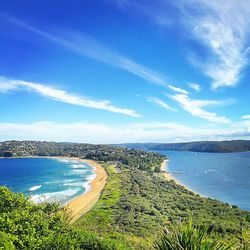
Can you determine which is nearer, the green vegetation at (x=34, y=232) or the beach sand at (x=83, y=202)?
the green vegetation at (x=34, y=232)

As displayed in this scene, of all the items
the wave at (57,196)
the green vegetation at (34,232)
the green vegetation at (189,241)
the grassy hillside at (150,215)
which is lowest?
the wave at (57,196)

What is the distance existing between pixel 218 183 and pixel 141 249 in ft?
236

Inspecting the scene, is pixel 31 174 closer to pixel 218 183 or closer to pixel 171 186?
pixel 171 186

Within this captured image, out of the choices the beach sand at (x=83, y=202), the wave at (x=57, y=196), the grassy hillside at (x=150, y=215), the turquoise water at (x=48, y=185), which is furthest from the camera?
the turquoise water at (x=48, y=185)

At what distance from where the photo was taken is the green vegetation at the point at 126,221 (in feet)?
57.6

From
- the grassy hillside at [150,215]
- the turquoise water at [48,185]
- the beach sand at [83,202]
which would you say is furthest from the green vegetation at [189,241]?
the turquoise water at [48,185]

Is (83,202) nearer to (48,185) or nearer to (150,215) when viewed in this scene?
(150,215)

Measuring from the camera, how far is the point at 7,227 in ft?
62.6

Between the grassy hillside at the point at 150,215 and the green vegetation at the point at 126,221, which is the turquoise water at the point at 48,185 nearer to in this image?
the green vegetation at the point at 126,221

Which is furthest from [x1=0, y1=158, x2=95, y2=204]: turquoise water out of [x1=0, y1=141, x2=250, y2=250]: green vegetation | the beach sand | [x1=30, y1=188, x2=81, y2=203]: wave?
[x1=0, y1=141, x2=250, y2=250]: green vegetation

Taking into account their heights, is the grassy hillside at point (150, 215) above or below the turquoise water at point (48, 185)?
above

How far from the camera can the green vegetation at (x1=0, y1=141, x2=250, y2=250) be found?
1756cm

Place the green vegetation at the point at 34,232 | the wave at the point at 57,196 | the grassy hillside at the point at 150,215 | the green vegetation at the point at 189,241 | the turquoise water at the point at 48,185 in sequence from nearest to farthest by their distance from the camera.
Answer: the green vegetation at the point at 189,241, the green vegetation at the point at 34,232, the grassy hillside at the point at 150,215, the wave at the point at 57,196, the turquoise water at the point at 48,185

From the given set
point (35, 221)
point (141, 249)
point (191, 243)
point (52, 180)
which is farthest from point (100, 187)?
point (191, 243)
